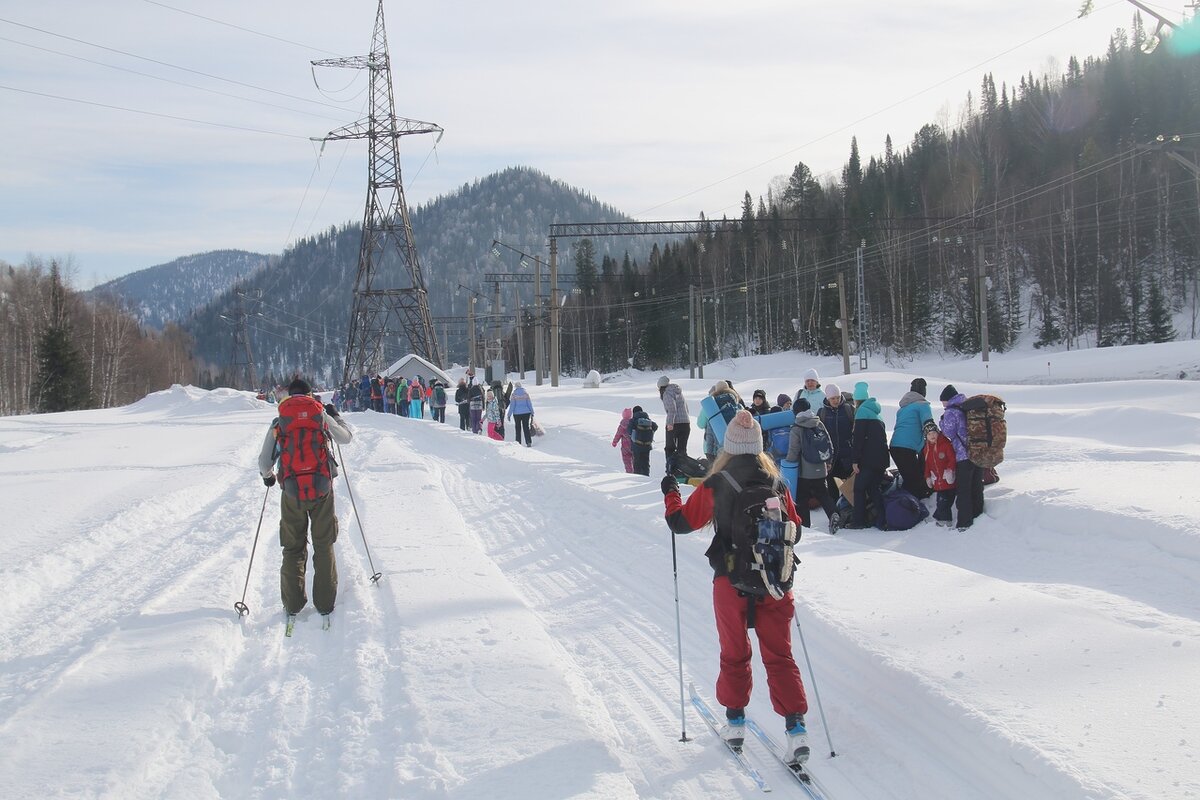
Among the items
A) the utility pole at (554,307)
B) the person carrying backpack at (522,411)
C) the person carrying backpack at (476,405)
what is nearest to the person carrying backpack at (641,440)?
the person carrying backpack at (522,411)

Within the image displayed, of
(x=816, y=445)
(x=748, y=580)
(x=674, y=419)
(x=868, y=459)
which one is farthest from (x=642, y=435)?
(x=748, y=580)

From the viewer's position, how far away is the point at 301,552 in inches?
269

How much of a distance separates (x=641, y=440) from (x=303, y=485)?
8.83 meters

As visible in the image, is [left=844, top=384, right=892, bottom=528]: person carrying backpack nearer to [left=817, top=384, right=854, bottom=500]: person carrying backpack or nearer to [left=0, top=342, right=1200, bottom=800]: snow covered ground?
[left=817, top=384, right=854, bottom=500]: person carrying backpack

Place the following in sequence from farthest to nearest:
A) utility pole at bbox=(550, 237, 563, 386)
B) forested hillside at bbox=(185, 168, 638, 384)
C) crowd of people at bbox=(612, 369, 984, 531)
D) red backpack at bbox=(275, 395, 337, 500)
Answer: forested hillside at bbox=(185, 168, 638, 384)
utility pole at bbox=(550, 237, 563, 386)
crowd of people at bbox=(612, 369, 984, 531)
red backpack at bbox=(275, 395, 337, 500)

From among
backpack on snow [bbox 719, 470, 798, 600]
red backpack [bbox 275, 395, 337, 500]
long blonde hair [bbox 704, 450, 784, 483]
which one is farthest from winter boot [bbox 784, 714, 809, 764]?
red backpack [bbox 275, 395, 337, 500]

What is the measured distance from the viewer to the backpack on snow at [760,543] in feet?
14.3

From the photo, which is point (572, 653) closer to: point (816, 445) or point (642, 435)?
point (816, 445)

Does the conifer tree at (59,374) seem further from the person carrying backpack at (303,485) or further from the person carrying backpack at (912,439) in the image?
the person carrying backpack at (912,439)

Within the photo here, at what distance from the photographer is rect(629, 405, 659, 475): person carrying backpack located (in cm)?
1482

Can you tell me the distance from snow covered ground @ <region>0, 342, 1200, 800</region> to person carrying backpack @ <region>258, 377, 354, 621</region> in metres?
0.27

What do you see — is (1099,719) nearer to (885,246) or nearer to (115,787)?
(115,787)

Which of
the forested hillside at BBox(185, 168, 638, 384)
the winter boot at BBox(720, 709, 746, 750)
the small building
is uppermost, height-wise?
the forested hillside at BBox(185, 168, 638, 384)

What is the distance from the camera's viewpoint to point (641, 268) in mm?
117938
